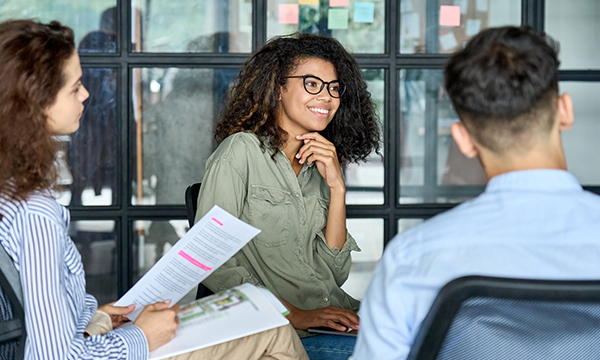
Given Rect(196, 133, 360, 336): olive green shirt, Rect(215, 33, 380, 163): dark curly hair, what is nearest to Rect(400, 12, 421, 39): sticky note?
Rect(215, 33, 380, 163): dark curly hair

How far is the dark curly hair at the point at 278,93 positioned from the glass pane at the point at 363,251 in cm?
80

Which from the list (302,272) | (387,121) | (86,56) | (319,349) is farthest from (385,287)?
(86,56)

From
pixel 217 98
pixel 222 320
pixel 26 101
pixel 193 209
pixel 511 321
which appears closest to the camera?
pixel 511 321

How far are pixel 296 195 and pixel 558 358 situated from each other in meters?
1.25

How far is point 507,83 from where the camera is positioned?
0.81 meters

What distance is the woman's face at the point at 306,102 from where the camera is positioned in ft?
6.34

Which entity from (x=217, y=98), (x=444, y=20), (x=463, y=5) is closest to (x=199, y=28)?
(x=217, y=98)

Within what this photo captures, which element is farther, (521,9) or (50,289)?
(521,9)

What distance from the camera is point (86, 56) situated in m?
2.73

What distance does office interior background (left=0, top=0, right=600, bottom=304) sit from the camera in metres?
2.76

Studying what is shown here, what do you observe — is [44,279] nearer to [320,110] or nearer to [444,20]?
[320,110]

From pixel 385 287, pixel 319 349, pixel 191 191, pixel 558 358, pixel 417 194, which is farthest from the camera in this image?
pixel 417 194

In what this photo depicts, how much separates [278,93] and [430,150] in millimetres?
1200

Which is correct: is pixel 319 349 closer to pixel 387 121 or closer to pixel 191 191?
pixel 191 191
